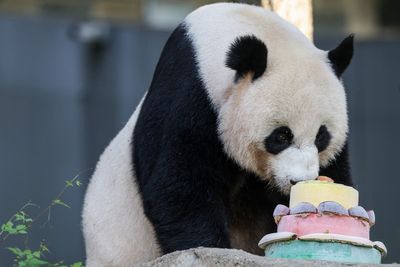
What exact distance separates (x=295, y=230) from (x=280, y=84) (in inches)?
40.7

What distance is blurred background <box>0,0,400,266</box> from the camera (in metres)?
13.7

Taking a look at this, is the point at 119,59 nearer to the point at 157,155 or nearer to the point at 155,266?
the point at 157,155

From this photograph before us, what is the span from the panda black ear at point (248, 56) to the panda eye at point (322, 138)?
455mm

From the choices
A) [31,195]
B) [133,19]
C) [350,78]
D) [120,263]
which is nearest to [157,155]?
[120,263]

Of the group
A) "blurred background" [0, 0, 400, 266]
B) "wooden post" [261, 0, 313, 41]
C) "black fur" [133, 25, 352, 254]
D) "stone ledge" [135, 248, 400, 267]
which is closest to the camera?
"stone ledge" [135, 248, 400, 267]

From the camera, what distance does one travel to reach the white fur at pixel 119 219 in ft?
25.5

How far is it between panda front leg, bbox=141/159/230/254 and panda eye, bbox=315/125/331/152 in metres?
0.64

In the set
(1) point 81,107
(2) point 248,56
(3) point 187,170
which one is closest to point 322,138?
(2) point 248,56

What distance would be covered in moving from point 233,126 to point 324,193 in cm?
96

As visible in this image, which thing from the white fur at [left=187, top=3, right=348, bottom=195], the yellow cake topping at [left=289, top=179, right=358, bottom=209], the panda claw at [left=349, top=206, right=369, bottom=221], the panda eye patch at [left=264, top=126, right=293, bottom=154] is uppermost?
the white fur at [left=187, top=3, right=348, bottom=195]

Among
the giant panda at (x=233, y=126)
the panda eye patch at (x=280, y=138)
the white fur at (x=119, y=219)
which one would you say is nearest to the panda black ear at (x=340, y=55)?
the giant panda at (x=233, y=126)

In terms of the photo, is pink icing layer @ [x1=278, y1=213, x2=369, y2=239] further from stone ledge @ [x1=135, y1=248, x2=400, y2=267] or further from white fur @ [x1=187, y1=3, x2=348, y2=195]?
white fur @ [x1=187, y1=3, x2=348, y2=195]

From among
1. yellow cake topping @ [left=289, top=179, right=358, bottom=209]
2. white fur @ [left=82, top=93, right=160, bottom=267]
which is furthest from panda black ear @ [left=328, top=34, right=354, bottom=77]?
white fur @ [left=82, top=93, right=160, bottom=267]

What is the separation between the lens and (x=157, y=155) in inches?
287
